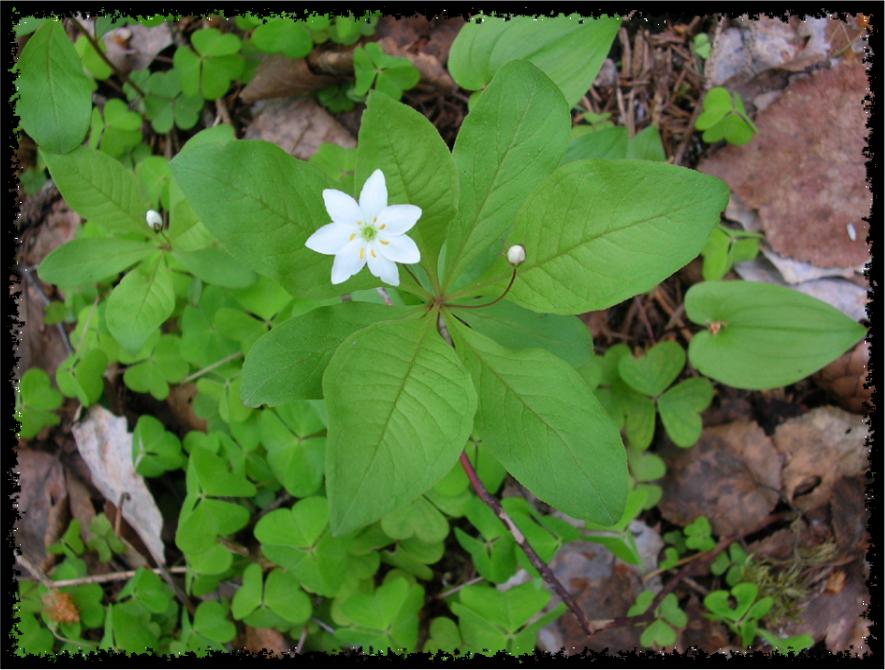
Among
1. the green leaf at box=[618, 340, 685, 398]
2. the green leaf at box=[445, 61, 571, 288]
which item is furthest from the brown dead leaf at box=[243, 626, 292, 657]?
the green leaf at box=[445, 61, 571, 288]

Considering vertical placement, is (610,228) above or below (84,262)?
above

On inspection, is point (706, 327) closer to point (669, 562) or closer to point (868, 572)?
point (669, 562)

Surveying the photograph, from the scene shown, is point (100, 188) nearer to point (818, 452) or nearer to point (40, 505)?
point (40, 505)

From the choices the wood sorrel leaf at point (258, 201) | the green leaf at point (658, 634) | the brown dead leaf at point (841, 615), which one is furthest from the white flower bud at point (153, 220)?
the brown dead leaf at point (841, 615)

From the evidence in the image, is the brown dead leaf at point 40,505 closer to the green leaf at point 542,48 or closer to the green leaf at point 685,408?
the green leaf at point 542,48

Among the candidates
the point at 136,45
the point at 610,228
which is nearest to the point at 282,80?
the point at 136,45

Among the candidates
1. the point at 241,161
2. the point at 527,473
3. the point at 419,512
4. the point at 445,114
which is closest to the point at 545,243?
the point at 527,473
